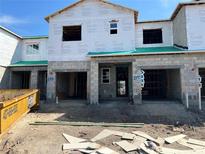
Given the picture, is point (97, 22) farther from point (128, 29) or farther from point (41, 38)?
point (41, 38)

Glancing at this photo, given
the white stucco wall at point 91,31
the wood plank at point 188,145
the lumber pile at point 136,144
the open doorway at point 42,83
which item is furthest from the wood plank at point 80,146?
the open doorway at point 42,83

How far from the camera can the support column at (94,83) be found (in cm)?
1466

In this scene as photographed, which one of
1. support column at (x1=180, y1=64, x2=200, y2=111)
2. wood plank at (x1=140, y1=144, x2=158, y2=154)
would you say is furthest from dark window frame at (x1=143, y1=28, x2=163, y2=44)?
wood plank at (x1=140, y1=144, x2=158, y2=154)

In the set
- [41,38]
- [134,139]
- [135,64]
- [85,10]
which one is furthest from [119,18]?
[134,139]

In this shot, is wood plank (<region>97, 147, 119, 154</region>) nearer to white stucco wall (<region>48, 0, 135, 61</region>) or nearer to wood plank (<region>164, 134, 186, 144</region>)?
wood plank (<region>164, 134, 186, 144</region>)

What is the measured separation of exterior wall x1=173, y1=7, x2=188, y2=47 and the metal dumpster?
11421 mm

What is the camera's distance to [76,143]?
7.49m

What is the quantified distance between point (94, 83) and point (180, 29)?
8.10m

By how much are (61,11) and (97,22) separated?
10.8 feet

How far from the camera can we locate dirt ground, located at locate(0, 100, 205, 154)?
7.31 m

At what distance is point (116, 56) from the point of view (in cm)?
1463

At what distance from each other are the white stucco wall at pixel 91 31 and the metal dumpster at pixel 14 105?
16.9ft

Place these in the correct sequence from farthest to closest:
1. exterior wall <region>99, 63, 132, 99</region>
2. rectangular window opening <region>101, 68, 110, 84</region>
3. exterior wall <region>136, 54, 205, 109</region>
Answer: rectangular window opening <region>101, 68, 110, 84</region> → exterior wall <region>99, 63, 132, 99</region> → exterior wall <region>136, 54, 205, 109</region>

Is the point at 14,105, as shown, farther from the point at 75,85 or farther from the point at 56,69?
the point at 75,85
